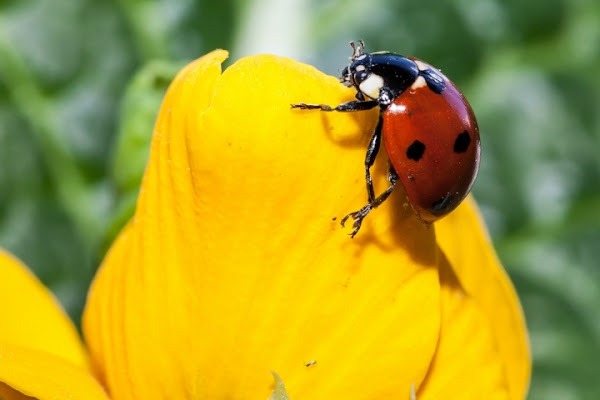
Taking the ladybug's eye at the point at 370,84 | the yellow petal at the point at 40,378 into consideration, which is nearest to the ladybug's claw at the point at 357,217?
the ladybug's eye at the point at 370,84

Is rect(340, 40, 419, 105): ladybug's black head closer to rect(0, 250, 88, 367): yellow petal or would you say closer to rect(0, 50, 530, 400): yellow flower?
rect(0, 50, 530, 400): yellow flower

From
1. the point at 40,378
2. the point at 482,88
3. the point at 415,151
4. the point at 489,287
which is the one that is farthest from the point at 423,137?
the point at 482,88

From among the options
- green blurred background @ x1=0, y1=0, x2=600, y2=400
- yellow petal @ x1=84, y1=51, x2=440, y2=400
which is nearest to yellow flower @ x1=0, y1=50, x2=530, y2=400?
yellow petal @ x1=84, y1=51, x2=440, y2=400

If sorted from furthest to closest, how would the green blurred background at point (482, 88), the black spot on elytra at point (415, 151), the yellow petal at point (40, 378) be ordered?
the green blurred background at point (482, 88), the black spot on elytra at point (415, 151), the yellow petal at point (40, 378)

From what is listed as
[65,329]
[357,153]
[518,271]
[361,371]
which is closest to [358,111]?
[357,153]

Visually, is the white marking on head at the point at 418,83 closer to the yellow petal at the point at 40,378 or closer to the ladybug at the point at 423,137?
the ladybug at the point at 423,137

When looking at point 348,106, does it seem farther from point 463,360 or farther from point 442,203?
point 463,360

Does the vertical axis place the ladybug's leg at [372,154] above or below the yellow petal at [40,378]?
above

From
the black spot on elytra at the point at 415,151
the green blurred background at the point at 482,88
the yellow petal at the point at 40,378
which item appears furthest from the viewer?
the green blurred background at the point at 482,88
